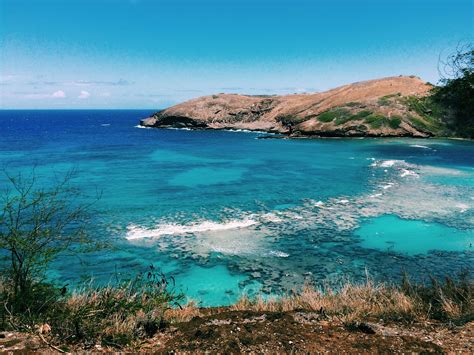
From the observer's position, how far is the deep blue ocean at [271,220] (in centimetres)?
1822

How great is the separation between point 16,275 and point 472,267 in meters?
19.6

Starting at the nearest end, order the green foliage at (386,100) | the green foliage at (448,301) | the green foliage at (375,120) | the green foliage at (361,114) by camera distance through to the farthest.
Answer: the green foliage at (448,301), the green foliage at (375,120), the green foliage at (361,114), the green foliage at (386,100)

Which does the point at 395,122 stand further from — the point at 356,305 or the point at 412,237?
the point at 356,305

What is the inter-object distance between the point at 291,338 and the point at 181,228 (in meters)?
17.3

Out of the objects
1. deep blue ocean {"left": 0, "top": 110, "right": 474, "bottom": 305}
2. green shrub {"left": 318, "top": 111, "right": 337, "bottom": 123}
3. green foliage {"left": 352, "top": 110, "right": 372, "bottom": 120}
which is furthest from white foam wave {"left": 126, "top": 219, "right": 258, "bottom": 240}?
green shrub {"left": 318, "top": 111, "right": 337, "bottom": 123}

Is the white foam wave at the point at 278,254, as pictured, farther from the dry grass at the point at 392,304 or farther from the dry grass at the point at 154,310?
the dry grass at the point at 154,310

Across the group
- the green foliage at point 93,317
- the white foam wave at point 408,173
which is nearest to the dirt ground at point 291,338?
the green foliage at point 93,317

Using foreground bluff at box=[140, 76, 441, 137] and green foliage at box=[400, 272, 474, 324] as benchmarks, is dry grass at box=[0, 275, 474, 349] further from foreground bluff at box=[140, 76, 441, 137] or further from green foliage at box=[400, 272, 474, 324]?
foreground bluff at box=[140, 76, 441, 137]

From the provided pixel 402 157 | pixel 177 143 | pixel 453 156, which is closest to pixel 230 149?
pixel 177 143

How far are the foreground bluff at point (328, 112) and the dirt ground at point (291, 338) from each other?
67586 mm

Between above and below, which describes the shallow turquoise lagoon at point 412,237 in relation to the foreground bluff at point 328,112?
below

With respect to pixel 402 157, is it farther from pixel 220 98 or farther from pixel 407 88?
pixel 220 98

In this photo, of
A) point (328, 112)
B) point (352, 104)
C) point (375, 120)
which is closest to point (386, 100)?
point (352, 104)

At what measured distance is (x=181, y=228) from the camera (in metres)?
24.3
